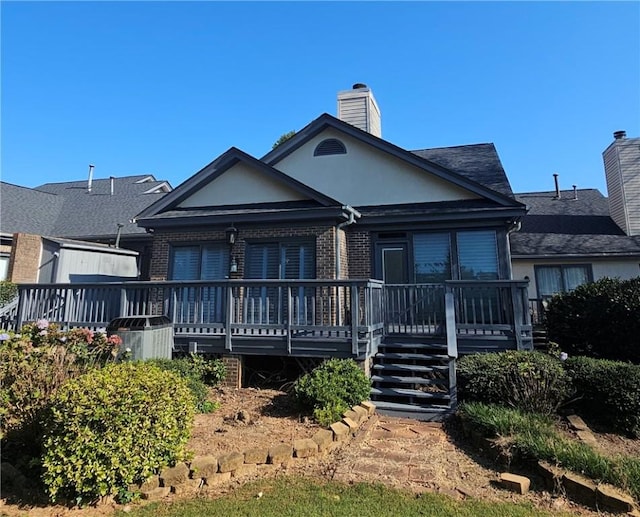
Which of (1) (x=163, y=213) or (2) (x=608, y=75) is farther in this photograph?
(1) (x=163, y=213)

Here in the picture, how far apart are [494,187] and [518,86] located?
3.34 m

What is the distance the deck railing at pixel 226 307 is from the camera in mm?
7234

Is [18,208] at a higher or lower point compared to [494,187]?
higher

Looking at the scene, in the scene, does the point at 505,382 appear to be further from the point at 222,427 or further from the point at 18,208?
the point at 18,208

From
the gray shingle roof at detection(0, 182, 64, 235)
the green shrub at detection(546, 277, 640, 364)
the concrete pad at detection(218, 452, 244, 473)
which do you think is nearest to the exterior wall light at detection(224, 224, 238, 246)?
the concrete pad at detection(218, 452, 244, 473)

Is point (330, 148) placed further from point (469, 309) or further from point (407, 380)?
point (407, 380)

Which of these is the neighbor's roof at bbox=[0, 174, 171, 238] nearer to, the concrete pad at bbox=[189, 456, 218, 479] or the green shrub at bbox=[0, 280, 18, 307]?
the green shrub at bbox=[0, 280, 18, 307]

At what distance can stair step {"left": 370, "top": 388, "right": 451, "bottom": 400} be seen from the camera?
6285 millimetres

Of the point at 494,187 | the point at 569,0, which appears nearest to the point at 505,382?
the point at 494,187

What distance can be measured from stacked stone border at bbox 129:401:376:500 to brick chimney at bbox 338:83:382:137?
11.3m

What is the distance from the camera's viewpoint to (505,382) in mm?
5672

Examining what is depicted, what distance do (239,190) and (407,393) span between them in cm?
738

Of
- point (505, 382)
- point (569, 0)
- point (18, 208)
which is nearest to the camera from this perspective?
point (505, 382)

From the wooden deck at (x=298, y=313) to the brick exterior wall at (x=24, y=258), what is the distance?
227 inches
